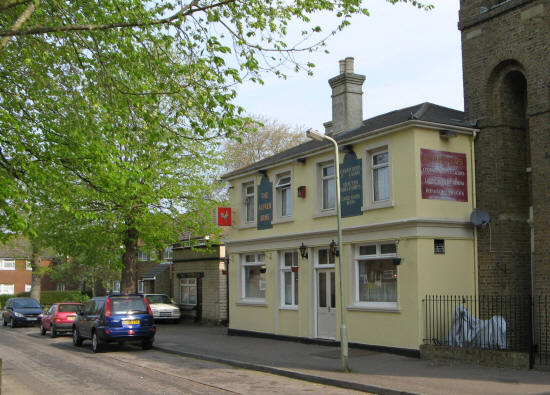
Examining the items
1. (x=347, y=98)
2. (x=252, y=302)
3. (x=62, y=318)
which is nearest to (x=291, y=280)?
(x=252, y=302)

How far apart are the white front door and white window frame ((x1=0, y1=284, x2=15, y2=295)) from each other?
54370mm

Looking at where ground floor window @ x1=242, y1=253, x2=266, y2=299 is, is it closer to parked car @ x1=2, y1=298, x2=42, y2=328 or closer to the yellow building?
the yellow building

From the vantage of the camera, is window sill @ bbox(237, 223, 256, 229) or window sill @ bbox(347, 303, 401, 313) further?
window sill @ bbox(237, 223, 256, 229)

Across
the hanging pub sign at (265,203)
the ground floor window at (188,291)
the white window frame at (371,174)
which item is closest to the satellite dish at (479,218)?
the white window frame at (371,174)

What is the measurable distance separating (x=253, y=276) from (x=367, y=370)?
10364 millimetres

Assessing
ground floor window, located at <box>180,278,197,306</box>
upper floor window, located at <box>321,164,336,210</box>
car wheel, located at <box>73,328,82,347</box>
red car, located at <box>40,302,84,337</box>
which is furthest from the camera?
ground floor window, located at <box>180,278,197,306</box>

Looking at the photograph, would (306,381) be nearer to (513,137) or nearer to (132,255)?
(513,137)

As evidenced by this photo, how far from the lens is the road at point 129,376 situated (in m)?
12.3

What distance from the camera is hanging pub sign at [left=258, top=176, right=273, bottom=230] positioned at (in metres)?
22.9

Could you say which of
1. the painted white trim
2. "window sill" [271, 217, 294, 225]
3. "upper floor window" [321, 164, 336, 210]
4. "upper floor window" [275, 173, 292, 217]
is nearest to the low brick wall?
the painted white trim

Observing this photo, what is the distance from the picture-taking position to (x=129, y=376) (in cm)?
1425

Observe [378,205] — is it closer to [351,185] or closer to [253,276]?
[351,185]

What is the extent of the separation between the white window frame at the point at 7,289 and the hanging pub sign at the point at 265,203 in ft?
168

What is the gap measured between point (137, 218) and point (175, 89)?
1577 centimetres
